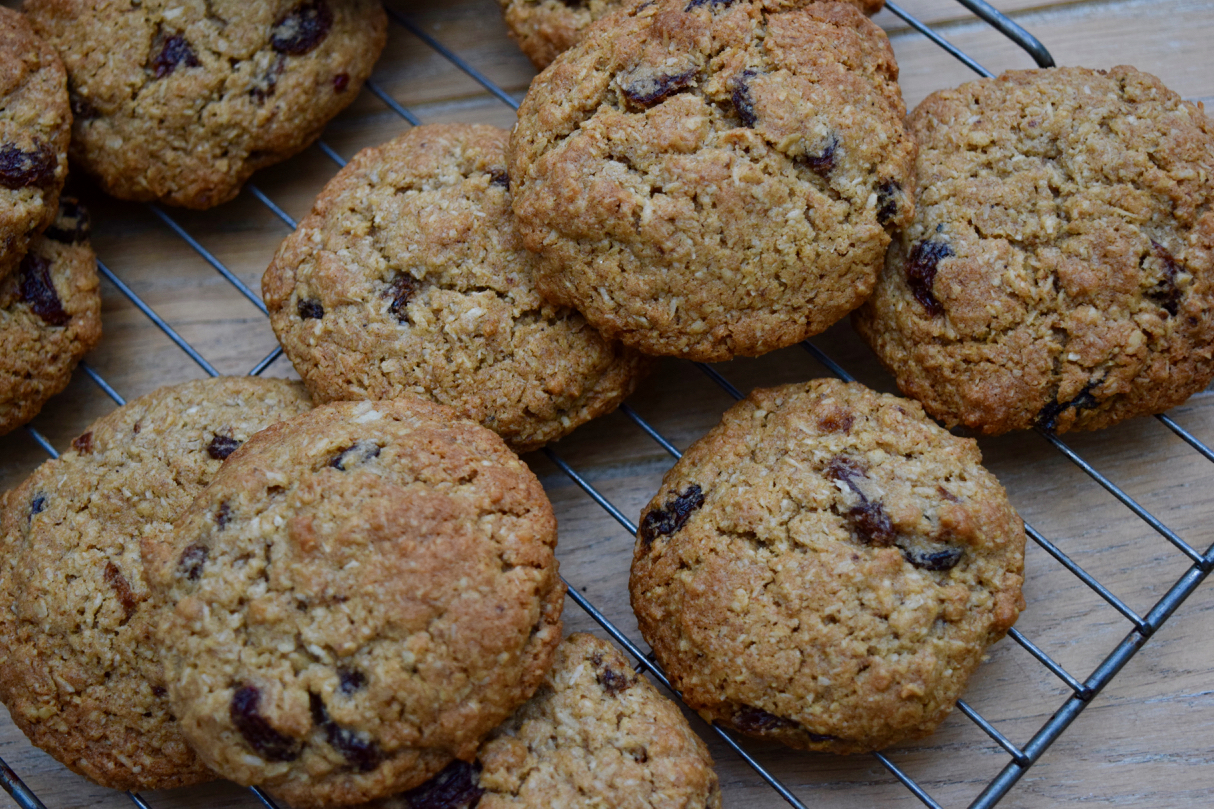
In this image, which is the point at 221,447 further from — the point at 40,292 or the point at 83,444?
the point at 40,292

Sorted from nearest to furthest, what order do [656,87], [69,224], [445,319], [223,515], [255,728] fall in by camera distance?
1. [255,728]
2. [223,515]
3. [656,87]
4. [445,319]
5. [69,224]

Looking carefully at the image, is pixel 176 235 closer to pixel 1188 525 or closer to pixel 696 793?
pixel 696 793

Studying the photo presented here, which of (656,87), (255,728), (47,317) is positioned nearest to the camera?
(255,728)

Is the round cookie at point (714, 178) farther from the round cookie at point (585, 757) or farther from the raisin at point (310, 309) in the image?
the round cookie at point (585, 757)

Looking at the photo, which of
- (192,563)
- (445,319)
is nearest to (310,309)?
(445,319)

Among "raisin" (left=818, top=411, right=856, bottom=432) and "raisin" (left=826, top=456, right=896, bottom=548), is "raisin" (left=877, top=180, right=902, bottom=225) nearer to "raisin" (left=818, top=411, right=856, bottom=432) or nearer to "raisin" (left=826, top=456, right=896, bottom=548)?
"raisin" (left=818, top=411, right=856, bottom=432)

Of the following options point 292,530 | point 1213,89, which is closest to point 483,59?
point 292,530
